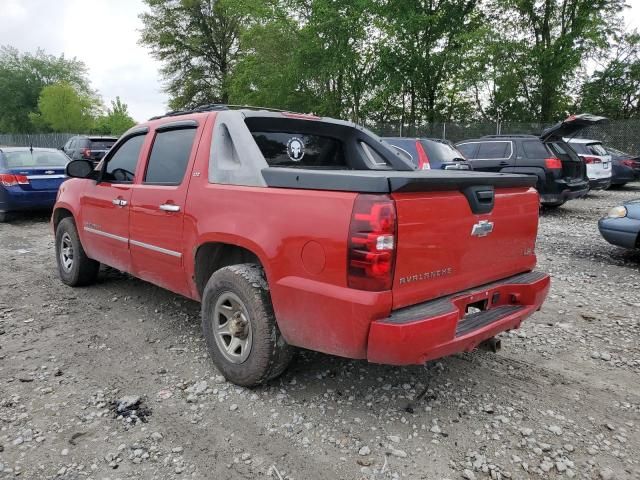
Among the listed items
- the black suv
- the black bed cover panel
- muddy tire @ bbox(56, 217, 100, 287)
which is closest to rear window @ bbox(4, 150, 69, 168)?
muddy tire @ bbox(56, 217, 100, 287)

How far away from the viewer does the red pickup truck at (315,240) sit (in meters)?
2.39

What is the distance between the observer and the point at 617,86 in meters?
27.0

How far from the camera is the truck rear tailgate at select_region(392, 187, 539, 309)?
2.44 meters

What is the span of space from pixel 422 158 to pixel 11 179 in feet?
26.4

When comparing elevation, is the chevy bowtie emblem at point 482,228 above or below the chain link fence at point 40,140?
below

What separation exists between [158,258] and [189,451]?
170 centimetres

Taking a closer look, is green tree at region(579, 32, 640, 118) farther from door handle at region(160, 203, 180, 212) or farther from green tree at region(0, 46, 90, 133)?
green tree at region(0, 46, 90, 133)

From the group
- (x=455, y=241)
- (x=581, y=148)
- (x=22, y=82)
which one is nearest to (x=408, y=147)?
(x=581, y=148)

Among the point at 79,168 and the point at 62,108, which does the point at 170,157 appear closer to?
the point at 79,168

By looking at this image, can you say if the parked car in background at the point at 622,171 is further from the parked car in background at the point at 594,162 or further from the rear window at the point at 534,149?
the rear window at the point at 534,149

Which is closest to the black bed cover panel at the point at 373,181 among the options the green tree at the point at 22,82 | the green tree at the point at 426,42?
the green tree at the point at 426,42

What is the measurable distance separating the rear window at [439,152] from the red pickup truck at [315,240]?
5.75m

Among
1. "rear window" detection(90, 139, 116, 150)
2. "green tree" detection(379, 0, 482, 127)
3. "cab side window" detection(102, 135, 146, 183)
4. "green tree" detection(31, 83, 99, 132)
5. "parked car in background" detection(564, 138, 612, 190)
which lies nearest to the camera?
"cab side window" detection(102, 135, 146, 183)

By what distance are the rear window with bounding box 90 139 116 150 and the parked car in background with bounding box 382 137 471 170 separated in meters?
11.7
